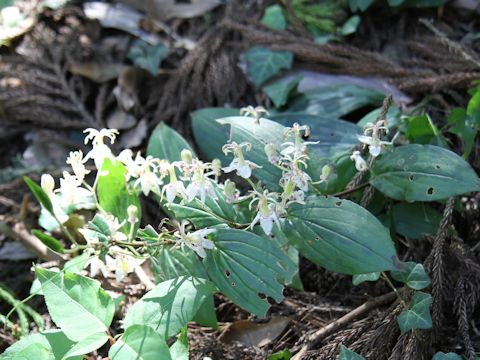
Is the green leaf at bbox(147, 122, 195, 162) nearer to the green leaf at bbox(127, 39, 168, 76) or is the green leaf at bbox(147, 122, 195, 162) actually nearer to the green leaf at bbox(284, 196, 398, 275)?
the green leaf at bbox(284, 196, 398, 275)

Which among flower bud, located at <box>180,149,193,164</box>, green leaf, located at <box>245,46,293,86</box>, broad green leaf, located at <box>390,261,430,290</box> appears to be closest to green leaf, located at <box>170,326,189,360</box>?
flower bud, located at <box>180,149,193,164</box>

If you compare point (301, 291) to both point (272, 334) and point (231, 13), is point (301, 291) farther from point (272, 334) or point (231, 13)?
point (231, 13)

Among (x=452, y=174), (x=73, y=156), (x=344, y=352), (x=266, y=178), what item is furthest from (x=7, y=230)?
(x=452, y=174)

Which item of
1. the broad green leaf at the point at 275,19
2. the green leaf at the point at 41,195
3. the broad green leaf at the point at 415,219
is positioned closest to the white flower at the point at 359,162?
the broad green leaf at the point at 415,219

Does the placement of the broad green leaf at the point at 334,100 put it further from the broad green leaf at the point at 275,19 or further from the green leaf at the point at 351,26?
the broad green leaf at the point at 275,19

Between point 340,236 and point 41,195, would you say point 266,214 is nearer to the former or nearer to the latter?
point 340,236

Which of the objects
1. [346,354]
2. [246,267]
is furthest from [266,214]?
[346,354]
